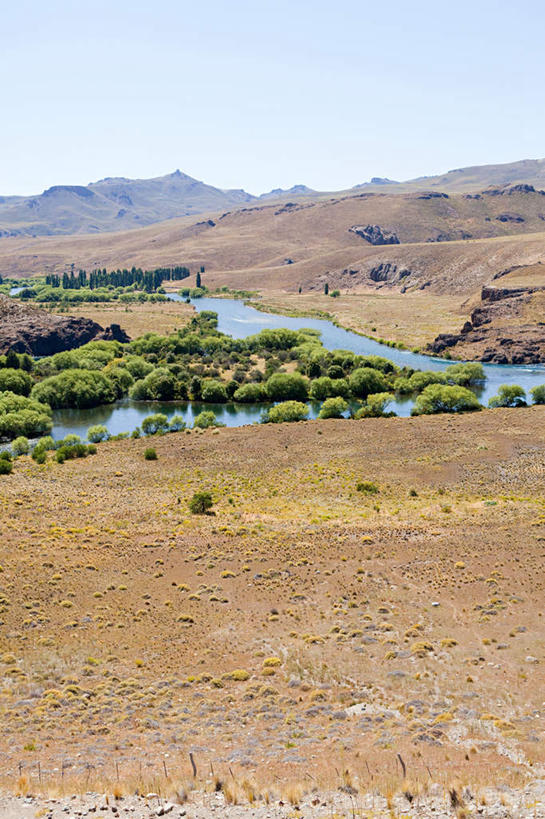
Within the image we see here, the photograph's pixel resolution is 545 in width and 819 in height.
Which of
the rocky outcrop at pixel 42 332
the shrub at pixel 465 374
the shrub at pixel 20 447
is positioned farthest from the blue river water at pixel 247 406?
the rocky outcrop at pixel 42 332

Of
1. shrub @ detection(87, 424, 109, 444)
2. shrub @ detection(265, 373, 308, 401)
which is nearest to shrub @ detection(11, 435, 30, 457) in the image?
shrub @ detection(87, 424, 109, 444)

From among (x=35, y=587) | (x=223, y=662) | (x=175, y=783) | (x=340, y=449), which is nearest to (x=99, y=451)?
(x=340, y=449)

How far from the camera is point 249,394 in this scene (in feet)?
331

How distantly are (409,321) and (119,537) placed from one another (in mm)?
140552

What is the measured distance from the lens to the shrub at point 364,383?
100 metres

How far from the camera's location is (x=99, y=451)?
69.9 m

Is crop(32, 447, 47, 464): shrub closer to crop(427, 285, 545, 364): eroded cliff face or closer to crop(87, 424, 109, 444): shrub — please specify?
crop(87, 424, 109, 444): shrub

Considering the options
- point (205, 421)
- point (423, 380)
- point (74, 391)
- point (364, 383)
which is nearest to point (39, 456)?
point (205, 421)

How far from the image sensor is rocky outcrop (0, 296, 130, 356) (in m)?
132

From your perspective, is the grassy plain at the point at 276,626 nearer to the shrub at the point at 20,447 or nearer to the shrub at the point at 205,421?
the shrub at the point at 20,447

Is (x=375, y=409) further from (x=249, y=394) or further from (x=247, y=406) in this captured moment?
(x=249, y=394)

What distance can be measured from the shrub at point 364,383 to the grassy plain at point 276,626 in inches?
1564

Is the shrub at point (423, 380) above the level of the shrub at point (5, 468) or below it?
above

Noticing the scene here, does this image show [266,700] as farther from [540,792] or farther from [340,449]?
[340,449]
